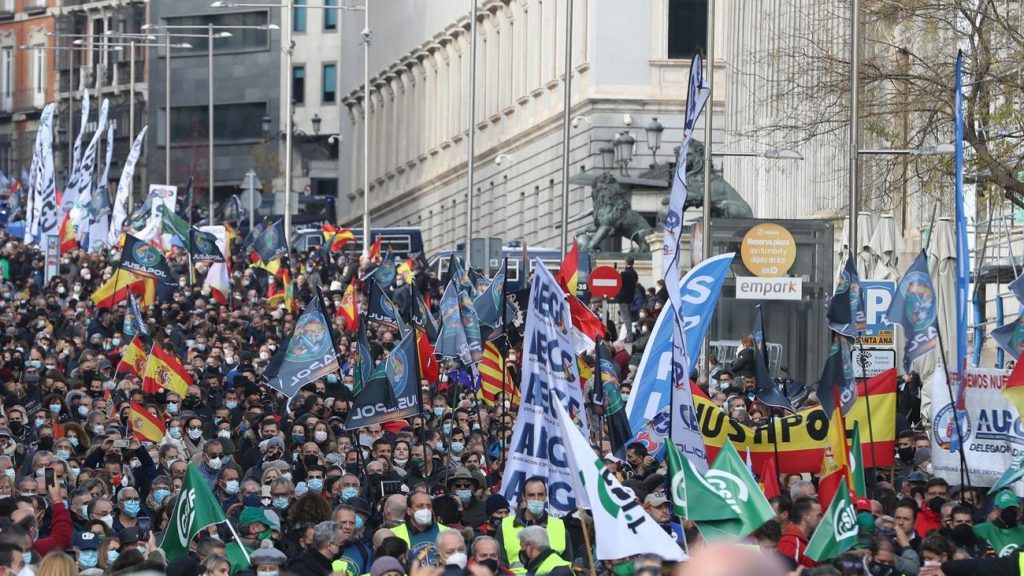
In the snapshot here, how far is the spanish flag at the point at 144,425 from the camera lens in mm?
23609

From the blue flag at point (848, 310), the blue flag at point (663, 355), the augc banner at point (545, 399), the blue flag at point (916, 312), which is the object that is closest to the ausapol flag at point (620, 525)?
the augc banner at point (545, 399)

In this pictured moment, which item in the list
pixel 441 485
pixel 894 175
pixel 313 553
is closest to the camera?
pixel 313 553

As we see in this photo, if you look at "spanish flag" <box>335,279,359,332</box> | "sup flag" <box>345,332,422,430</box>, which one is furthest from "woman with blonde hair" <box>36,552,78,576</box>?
"spanish flag" <box>335,279,359,332</box>

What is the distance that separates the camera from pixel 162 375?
89.0ft

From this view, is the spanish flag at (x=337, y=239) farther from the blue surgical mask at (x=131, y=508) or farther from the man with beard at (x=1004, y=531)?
the man with beard at (x=1004, y=531)

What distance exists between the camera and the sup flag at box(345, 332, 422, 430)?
20.7 m

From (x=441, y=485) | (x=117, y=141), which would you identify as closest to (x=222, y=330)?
(x=441, y=485)

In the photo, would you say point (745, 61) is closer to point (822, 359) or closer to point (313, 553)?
point (822, 359)

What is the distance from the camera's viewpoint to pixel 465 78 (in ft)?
243

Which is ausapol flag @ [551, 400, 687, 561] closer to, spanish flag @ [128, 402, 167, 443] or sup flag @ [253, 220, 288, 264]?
spanish flag @ [128, 402, 167, 443]

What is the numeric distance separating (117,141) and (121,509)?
298ft

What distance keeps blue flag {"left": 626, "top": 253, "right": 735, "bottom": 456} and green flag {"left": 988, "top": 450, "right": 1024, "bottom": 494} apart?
2.40 metres

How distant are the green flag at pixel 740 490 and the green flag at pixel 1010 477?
253 centimetres

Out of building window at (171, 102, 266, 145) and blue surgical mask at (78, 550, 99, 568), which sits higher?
building window at (171, 102, 266, 145)
